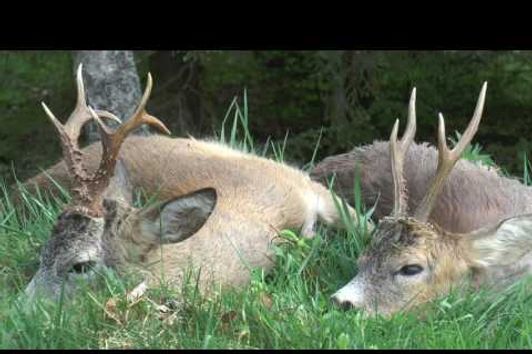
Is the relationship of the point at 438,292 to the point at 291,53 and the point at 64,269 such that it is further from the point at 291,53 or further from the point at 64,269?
the point at 291,53

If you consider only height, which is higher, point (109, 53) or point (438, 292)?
point (109, 53)

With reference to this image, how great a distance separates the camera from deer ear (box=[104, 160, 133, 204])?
648cm

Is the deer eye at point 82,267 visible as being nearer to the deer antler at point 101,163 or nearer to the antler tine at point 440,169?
the deer antler at point 101,163

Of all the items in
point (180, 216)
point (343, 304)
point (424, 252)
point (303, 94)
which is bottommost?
point (343, 304)

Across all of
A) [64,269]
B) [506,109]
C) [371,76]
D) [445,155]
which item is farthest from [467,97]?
[64,269]

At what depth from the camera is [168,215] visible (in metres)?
6.01

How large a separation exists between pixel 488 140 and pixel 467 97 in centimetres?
44

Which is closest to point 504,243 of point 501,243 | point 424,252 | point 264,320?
point 501,243

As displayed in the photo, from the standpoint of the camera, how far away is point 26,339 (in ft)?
17.1

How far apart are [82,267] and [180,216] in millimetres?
478

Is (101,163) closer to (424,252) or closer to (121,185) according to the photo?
(121,185)

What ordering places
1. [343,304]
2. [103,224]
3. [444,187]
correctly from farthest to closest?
[444,187], [103,224], [343,304]

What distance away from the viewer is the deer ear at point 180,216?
19.5 feet

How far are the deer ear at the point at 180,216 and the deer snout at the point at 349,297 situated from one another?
662 mm
